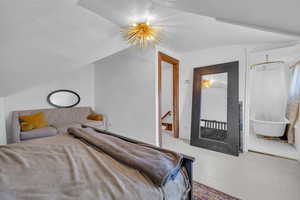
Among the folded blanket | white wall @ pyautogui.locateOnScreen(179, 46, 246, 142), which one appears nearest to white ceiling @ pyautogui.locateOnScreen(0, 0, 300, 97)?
white wall @ pyautogui.locateOnScreen(179, 46, 246, 142)

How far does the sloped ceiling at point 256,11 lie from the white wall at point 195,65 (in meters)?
1.69

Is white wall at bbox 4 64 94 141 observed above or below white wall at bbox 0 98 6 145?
above

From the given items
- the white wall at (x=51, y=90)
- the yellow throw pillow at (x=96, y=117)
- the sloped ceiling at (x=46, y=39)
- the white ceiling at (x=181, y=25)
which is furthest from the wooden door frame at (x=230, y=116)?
the white wall at (x=51, y=90)

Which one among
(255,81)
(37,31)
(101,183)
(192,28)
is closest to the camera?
(101,183)

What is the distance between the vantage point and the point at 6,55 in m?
1.87

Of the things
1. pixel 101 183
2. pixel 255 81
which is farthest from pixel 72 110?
pixel 255 81

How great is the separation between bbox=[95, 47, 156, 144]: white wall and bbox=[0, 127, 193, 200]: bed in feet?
5.77

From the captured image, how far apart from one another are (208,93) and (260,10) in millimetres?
2279

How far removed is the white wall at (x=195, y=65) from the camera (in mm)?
2688

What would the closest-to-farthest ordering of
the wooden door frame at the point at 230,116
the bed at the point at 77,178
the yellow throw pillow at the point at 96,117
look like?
the bed at the point at 77,178, the wooden door frame at the point at 230,116, the yellow throw pillow at the point at 96,117

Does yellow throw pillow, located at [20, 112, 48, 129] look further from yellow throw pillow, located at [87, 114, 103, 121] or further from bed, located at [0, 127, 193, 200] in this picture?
bed, located at [0, 127, 193, 200]

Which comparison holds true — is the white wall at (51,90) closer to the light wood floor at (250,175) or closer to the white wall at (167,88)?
the white wall at (167,88)

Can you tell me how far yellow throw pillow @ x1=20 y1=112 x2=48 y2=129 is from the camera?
9.59ft

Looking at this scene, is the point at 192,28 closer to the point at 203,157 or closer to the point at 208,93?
the point at 208,93
